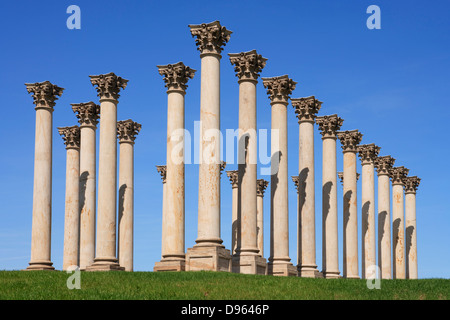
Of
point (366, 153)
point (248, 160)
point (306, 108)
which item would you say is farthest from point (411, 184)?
point (248, 160)

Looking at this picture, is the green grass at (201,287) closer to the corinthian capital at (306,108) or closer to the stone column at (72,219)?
the stone column at (72,219)

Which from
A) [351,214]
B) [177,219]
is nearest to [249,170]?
[177,219]

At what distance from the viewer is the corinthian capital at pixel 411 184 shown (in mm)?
107062

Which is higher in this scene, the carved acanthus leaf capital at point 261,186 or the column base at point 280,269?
the carved acanthus leaf capital at point 261,186

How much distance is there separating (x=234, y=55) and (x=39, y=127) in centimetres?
1901

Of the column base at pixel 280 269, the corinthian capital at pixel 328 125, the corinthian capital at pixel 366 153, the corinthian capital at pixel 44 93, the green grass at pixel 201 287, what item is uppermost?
the corinthian capital at pixel 44 93

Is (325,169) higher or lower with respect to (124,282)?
higher

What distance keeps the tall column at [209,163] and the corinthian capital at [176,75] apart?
4.56 metres

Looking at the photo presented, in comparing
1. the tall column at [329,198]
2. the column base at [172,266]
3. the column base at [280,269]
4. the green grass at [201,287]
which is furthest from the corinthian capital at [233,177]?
the green grass at [201,287]

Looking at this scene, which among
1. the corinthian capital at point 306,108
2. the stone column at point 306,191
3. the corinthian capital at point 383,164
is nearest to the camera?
the stone column at point 306,191

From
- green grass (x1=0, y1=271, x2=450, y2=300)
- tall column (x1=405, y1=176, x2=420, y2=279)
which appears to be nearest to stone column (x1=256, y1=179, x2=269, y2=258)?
tall column (x1=405, y1=176, x2=420, y2=279)

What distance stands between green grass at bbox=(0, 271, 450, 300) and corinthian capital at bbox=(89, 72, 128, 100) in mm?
18581

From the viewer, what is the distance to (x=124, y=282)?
174 feet
